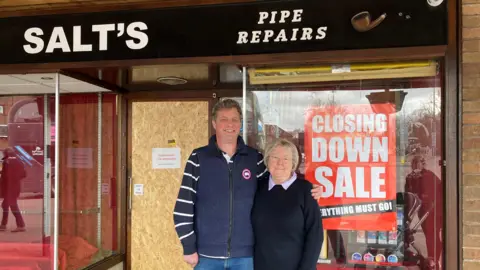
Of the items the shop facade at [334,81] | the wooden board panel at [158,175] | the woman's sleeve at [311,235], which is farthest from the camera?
the wooden board panel at [158,175]

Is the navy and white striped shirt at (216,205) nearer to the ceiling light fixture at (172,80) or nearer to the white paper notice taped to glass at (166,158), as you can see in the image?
the ceiling light fixture at (172,80)

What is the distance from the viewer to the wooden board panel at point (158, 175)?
4.48m

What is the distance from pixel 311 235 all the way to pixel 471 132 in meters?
1.36

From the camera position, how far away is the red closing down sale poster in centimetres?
323

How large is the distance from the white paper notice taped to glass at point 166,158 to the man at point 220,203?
71.5 inches

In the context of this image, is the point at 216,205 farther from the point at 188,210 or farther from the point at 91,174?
the point at 91,174

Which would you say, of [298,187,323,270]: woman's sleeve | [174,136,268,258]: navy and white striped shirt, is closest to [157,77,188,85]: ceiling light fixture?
[174,136,268,258]: navy and white striped shirt

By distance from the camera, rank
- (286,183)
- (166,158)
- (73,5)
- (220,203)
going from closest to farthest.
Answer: (286,183) → (220,203) → (73,5) → (166,158)

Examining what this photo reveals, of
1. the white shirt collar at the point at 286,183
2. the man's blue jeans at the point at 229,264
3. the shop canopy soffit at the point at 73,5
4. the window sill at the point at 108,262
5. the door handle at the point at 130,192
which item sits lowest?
the window sill at the point at 108,262

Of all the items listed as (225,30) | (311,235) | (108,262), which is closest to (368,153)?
(311,235)

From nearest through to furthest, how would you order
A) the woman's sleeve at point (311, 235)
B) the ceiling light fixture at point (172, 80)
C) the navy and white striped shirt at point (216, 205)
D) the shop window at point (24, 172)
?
the woman's sleeve at point (311, 235), the navy and white striped shirt at point (216, 205), the ceiling light fixture at point (172, 80), the shop window at point (24, 172)

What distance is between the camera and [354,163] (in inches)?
129

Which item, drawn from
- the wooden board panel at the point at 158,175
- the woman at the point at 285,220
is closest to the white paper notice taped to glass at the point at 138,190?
the wooden board panel at the point at 158,175

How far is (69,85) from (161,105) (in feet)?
3.06
